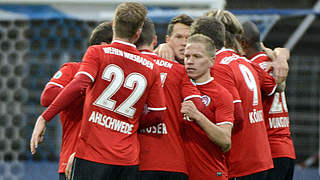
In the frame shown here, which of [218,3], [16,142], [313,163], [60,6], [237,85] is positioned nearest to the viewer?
[237,85]

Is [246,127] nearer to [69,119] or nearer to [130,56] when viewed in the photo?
[130,56]

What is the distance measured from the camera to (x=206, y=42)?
3.50 metres

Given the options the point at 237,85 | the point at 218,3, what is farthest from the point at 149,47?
the point at 218,3

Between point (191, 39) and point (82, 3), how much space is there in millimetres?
3949

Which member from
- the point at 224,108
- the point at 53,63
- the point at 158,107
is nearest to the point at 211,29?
the point at 224,108

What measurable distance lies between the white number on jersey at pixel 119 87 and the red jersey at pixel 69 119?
42 cm

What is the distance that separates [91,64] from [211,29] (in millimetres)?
908

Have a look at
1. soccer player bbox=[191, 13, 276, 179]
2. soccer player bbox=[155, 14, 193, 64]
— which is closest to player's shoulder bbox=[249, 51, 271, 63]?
soccer player bbox=[191, 13, 276, 179]

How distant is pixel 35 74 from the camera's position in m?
9.63

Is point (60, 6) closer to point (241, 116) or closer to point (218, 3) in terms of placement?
point (218, 3)

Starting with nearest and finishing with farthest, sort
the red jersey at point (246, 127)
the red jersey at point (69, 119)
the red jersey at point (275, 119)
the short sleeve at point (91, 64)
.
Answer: the short sleeve at point (91, 64) → the red jersey at point (69, 119) → the red jersey at point (246, 127) → the red jersey at point (275, 119)

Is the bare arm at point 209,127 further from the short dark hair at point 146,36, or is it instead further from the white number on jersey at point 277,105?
the white number on jersey at point 277,105

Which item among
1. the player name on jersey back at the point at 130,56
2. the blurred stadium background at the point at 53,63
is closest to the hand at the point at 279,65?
the player name on jersey back at the point at 130,56

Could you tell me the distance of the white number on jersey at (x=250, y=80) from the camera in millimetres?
3803
